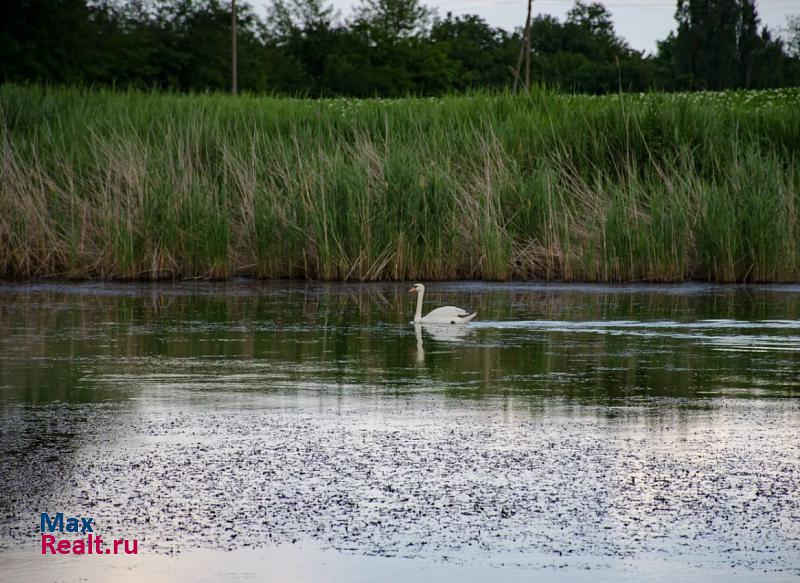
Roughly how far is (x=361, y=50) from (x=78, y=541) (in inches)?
2245

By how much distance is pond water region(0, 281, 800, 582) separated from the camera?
4.59 metres

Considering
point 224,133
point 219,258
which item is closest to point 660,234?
point 219,258

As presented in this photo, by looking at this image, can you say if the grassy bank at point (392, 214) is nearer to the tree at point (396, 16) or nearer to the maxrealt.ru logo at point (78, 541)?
the maxrealt.ru logo at point (78, 541)

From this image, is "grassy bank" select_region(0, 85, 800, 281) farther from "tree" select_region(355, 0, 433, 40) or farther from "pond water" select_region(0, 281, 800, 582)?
"tree" select_region(355, 0, 433, 40)

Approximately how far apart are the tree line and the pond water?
21.8m

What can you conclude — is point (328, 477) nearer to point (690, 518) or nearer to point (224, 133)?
point (690, 518)

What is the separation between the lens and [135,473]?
573 cm

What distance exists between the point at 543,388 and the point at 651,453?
2052 mm

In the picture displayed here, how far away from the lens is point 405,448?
6281 millimetres

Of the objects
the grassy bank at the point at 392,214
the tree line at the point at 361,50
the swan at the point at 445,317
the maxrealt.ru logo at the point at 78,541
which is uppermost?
the tree line at the point at 361,50

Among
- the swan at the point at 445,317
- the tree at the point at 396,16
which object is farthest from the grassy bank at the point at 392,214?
the tree at the point at 396,16

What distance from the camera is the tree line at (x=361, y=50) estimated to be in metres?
43.8

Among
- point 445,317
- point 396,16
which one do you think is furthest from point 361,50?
point 445,317

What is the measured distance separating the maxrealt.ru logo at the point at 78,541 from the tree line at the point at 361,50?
26.5 meters
